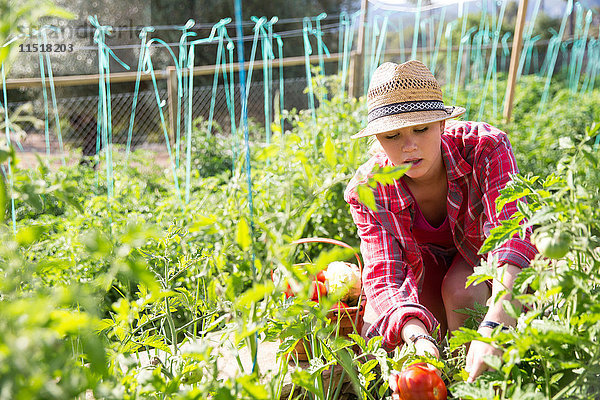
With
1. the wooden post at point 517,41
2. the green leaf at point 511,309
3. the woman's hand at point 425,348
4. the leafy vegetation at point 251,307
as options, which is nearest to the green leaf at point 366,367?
the leafy vegetation at point 251,307

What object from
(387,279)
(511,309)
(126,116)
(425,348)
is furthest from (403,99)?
(126,116)

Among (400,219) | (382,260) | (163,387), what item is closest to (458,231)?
(400,219)

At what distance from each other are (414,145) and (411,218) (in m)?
0.33

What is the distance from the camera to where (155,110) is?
7.18 m

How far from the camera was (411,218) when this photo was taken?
1813 millimetres

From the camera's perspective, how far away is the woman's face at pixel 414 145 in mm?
1569

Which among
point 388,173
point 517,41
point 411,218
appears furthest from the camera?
point 517,41

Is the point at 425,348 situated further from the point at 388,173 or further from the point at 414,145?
the point at 388,173

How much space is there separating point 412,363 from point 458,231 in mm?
736

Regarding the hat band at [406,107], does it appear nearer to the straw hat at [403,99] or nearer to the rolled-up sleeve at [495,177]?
the straw hat at [403,99]

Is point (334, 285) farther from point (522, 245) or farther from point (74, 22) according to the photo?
point (74, 22)

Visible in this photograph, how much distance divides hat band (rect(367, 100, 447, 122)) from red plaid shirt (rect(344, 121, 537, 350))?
151 mm

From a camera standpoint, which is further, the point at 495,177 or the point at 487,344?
the point at 495,177

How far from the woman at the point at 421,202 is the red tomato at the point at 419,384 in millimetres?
93
